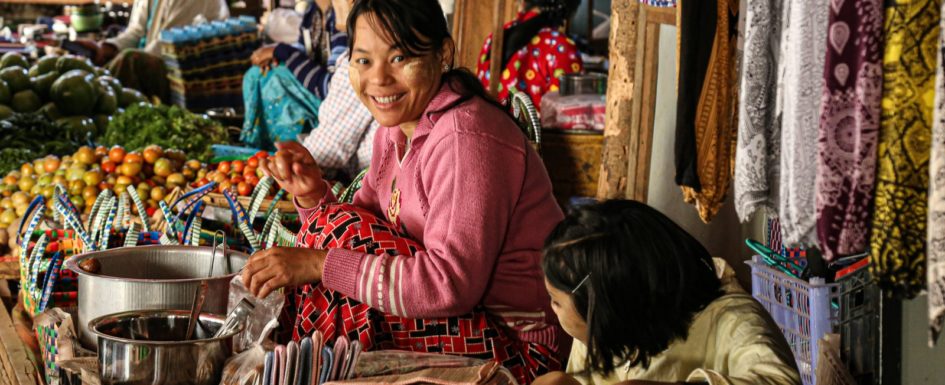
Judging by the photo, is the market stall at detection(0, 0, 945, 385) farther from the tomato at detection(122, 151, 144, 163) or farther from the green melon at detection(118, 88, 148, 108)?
the green melon at detection(118, 88, 148, 108)

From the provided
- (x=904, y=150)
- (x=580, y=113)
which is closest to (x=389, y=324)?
(x=904, y=150)

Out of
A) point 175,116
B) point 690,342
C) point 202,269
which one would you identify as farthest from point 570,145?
point 690,342

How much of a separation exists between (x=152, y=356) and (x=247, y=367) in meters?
0.16

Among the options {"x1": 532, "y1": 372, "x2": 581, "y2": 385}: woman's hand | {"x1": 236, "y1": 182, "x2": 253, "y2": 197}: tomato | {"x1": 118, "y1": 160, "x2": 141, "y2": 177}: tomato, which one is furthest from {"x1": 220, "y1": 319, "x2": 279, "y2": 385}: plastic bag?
{"x1": 118, "y1": 160, "x2": 141, "y2": 177}: tomato

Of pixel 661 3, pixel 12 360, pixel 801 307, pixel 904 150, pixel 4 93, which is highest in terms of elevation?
pixel 661 3

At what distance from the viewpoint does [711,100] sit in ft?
6.57

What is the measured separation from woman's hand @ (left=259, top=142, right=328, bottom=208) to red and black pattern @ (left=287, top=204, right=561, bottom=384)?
12.5 inches

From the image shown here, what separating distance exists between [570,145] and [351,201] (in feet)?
5.63

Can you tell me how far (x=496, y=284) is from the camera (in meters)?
2.15

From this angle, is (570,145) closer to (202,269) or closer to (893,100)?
(202,269)

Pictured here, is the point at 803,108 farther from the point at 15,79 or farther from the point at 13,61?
the point at 13,61

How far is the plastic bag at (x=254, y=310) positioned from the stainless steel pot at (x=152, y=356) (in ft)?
0.46

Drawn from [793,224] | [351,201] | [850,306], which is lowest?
[850,306]

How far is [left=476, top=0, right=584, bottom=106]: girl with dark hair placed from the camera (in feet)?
17.1
